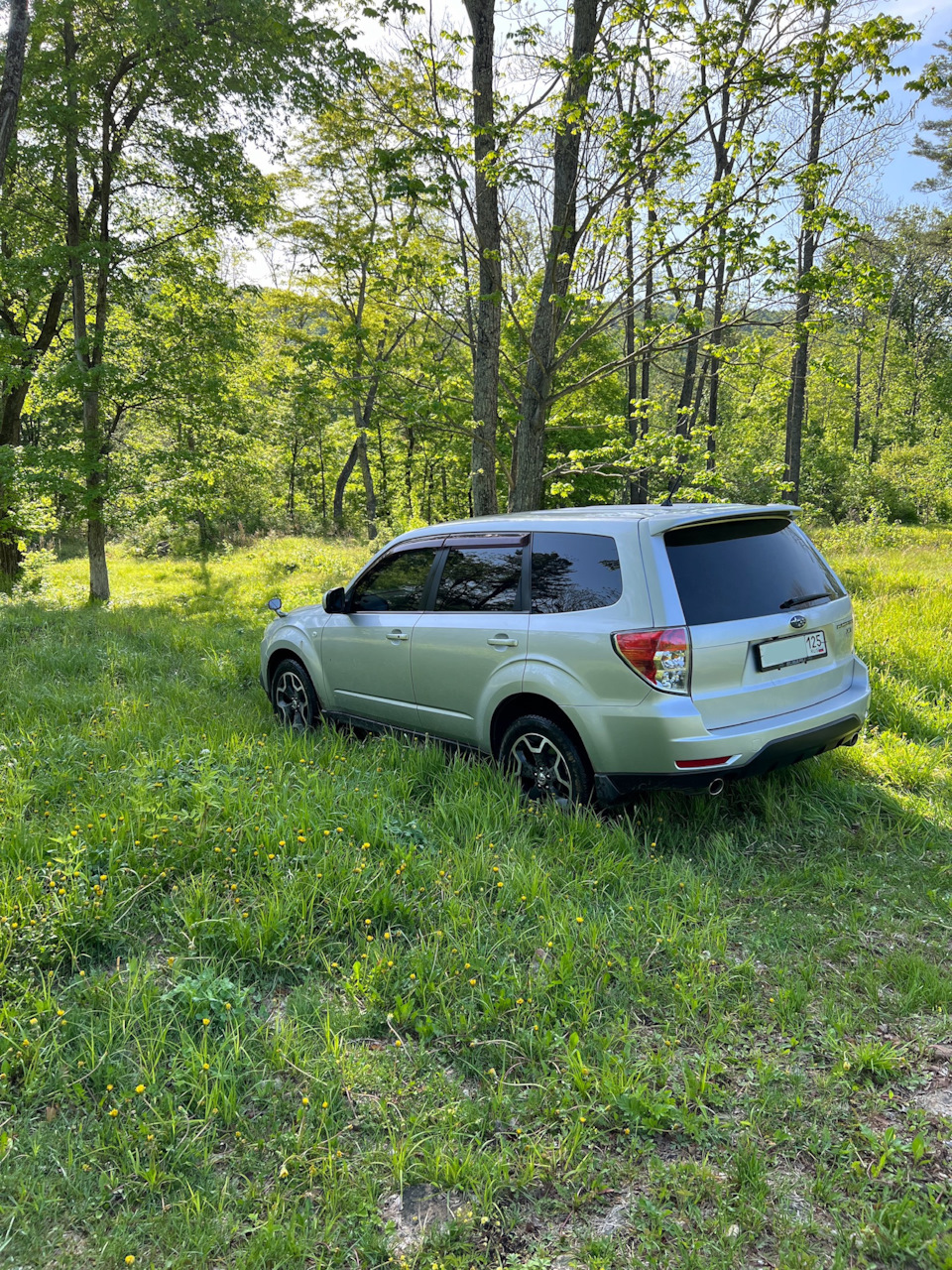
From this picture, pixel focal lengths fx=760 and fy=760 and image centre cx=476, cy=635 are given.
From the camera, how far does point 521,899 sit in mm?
3287

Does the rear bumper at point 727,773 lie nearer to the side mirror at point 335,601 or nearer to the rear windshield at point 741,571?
the rear windshield at point 741,571

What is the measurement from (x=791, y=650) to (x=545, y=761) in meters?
1.43

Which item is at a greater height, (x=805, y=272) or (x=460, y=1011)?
Result: (x=805, y=272)

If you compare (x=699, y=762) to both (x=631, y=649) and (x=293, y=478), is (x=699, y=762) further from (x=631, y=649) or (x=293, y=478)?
→ (x=293, y=478)

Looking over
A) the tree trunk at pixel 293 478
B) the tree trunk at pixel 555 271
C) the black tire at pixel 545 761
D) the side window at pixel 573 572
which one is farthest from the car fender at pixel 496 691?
the tree trunk at pixel 293 478

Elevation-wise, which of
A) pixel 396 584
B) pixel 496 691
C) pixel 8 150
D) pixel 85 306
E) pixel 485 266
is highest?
pixel 8 150

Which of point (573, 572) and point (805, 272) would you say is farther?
point (805, 272)

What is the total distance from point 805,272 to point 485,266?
3.61 metres

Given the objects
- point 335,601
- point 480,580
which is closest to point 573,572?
point 480,580

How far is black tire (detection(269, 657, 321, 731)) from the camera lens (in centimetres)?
613

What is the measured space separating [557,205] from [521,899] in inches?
321

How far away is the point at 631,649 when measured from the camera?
367cm

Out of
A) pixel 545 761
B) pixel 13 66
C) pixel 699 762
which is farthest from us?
pixel 13 66

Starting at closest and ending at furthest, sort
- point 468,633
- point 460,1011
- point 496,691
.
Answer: point 460,1011, point 496,691, point 468,633
